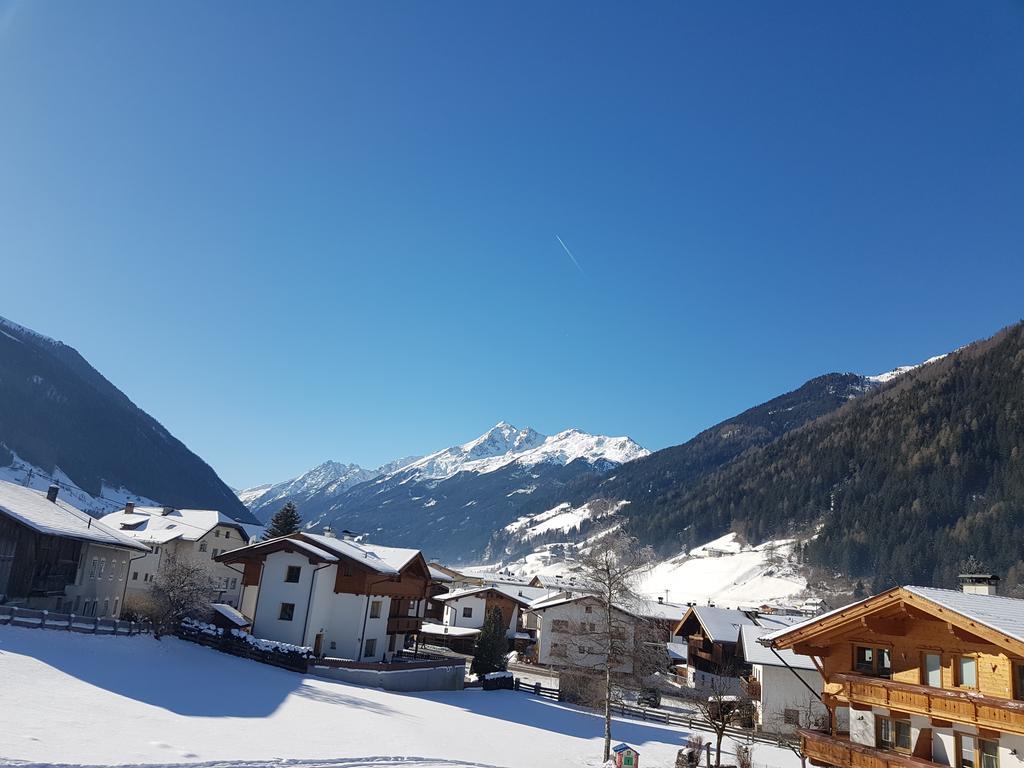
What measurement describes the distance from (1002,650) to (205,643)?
3644cm

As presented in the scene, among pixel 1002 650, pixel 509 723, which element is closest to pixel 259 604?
pixel 509 723

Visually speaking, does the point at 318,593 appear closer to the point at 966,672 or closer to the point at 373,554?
the point at 373,554

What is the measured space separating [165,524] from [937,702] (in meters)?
83.0

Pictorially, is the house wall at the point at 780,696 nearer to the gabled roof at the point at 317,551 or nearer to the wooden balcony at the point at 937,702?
the gabled roof at the point at 317,551

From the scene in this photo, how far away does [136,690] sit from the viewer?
24.1 metres

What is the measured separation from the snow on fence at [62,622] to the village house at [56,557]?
15.3 feet

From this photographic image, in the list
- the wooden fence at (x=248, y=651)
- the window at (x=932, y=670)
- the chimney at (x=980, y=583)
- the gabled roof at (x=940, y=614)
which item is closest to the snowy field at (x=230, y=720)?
the wooden fence at (x=248, y=651)

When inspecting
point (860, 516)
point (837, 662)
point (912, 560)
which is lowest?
point (837, 662)

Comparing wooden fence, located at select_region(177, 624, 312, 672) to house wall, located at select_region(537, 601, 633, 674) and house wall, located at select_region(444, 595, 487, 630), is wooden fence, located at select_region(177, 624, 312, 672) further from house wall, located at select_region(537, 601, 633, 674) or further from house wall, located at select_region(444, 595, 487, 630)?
house wall, located at select_region(444, 595, 487, 630)

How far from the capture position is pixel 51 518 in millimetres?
38500

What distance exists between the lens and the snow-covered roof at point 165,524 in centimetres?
7931

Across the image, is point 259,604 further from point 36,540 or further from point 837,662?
point 837,662

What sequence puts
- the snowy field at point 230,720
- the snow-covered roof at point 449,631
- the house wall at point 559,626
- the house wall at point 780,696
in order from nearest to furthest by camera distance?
the snowy field at point 230,720 < the house wall at point 780,696 < the house wall at point 559,626 < the snow-covered roof at point 449,631

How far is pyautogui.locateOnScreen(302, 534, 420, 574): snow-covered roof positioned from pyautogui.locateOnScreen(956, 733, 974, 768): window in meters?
33.6
